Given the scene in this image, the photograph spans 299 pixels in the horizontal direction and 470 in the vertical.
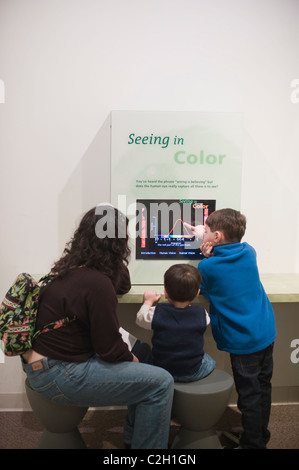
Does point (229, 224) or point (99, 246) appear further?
point (229, 224)

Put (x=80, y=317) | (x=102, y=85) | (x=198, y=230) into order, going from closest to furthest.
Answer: (x=80, y=317)
(x=198, y=230)
(x=102, y=85)

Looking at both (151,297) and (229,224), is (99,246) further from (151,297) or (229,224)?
(229,224)

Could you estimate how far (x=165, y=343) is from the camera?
6.29ft

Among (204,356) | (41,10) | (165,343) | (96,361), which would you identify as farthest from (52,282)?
(41,10)

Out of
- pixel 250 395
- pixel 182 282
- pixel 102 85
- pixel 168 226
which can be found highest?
pixel 102 85

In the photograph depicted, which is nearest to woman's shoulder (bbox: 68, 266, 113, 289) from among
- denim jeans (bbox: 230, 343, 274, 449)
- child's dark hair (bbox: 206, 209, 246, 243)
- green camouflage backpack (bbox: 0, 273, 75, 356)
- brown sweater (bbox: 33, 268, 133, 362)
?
brown sweater (bbox: 33, 268, 133, 362)

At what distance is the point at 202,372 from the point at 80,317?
0.71 m

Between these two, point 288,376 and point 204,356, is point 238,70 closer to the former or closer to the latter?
point 204,356

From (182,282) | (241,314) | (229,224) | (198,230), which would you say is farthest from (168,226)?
(241,314)

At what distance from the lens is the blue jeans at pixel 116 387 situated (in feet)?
5.70

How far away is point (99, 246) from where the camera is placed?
1.86 metres

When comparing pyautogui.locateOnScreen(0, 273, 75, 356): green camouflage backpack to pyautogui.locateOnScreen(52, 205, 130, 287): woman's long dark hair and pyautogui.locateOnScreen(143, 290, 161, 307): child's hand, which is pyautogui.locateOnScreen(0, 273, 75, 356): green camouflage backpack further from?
pyautogui.locateOnScreen(143, 290, 161, 307): child's hand

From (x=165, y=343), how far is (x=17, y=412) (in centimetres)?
136
